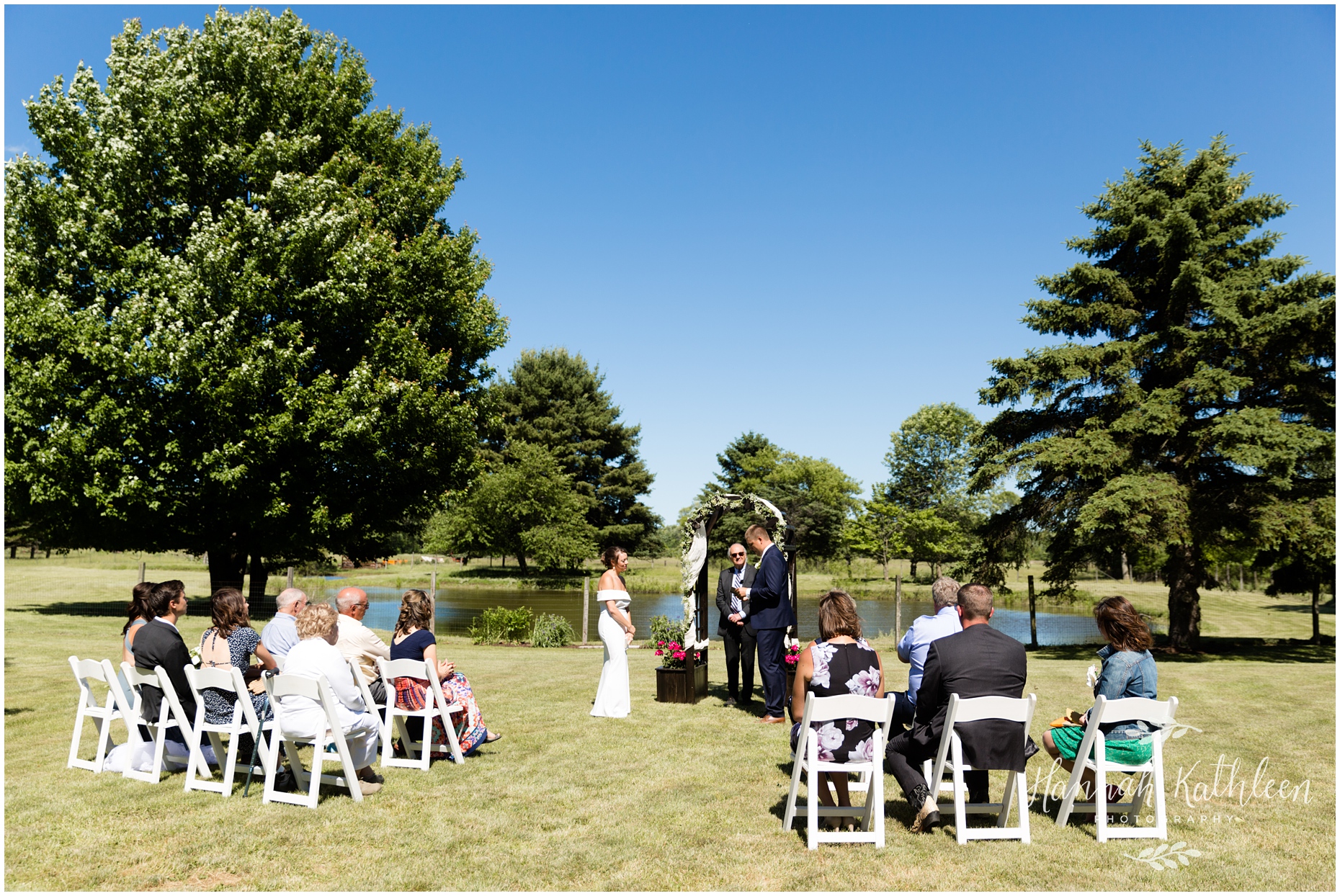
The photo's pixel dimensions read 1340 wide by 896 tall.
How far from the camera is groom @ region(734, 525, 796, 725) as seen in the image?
9344 mm

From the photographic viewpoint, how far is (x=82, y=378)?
17516mm

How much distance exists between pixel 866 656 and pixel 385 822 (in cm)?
344

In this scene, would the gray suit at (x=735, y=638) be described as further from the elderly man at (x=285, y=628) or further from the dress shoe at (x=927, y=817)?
the elderly man at (x=285, y=628)

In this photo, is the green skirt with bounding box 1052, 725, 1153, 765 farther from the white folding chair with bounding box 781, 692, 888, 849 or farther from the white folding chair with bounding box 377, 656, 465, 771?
the white folding chair with bounding box 377, 656, 465, 771

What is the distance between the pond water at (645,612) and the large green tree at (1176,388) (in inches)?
256

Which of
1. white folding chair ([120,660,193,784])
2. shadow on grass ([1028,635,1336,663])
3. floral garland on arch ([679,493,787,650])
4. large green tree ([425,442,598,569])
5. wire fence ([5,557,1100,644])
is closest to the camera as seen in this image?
white folding chair ([120,660,193,784])

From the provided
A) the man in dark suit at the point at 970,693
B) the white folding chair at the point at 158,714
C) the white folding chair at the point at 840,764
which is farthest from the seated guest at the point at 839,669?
the white folding chair at the point at 158,714

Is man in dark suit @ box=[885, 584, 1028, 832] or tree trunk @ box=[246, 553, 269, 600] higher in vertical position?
man in dark suit @ box=[885, 584, 1028, 832]

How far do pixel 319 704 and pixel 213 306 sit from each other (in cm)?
1395

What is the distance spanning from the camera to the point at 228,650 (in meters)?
6.75

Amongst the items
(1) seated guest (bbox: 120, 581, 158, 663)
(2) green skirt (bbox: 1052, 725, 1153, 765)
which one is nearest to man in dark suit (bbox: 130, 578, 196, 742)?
(1) seated guest (bbox: 120, 581, 158, 663)

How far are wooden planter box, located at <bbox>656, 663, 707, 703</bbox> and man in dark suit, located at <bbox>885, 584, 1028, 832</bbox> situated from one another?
506 cm

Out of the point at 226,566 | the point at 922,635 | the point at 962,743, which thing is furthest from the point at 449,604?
the point at 962,743

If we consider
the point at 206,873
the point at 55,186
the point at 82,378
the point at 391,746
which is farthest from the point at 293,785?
the point at 55,186
